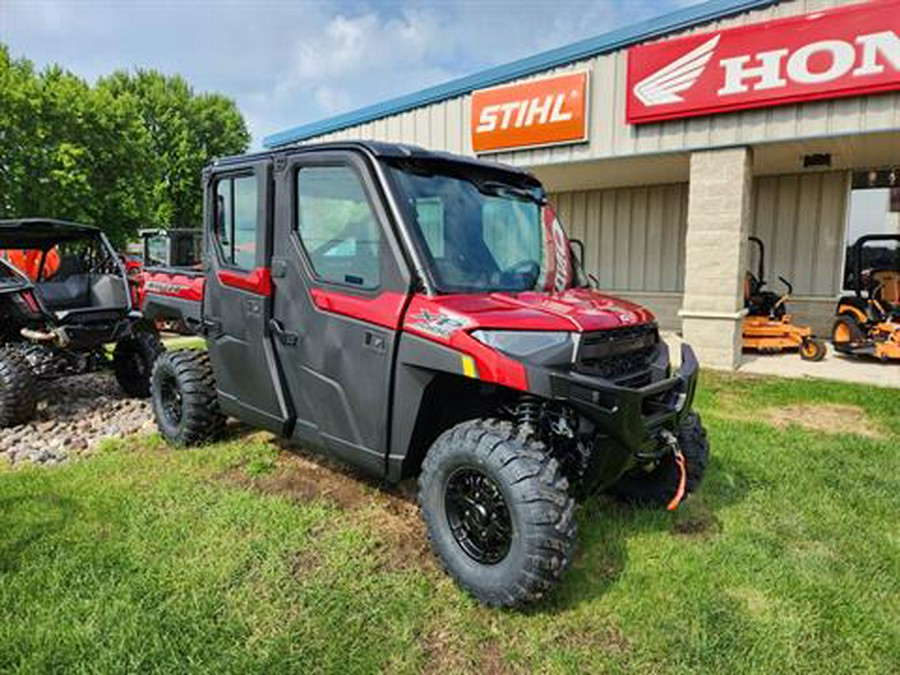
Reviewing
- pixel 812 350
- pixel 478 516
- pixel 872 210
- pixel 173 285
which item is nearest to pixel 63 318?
pixel 173 285

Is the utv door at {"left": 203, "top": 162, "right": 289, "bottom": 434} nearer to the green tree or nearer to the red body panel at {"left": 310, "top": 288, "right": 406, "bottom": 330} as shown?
the red body panel at {"left": 310, "top": 288, "right": 406, "bottom": 330}

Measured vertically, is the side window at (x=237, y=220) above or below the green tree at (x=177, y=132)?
below

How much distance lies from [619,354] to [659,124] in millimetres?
6264

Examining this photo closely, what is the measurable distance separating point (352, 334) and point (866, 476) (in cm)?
394

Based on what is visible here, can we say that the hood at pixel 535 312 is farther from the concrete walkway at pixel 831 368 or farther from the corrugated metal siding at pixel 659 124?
the concrete walkway at pixel 831 368

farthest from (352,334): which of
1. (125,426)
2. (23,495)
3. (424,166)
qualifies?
(125,426)

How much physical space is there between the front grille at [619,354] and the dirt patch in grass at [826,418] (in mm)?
3419

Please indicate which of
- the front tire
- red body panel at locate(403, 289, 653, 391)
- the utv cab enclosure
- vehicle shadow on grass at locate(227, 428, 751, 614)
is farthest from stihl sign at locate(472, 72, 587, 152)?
the front tire

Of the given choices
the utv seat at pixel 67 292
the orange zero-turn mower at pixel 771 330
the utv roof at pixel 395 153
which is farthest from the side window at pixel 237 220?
the orange zero-turn mower at pixel 771 330

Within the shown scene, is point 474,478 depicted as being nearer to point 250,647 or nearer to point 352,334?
point 352,334

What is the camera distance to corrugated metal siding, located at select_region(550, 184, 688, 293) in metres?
12.0

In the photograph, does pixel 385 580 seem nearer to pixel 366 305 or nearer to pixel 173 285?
pixel 366 305

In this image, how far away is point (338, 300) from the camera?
3.35 meters

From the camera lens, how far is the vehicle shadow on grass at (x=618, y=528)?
9.70 ft
